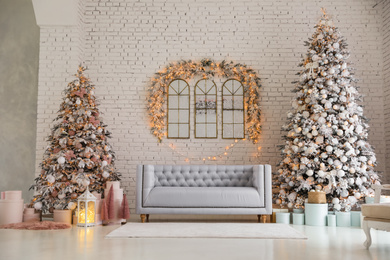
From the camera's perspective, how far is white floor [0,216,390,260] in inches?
133

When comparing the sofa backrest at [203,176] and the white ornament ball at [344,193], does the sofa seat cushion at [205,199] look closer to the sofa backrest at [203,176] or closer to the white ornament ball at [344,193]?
the sofa backrest at [203,176]

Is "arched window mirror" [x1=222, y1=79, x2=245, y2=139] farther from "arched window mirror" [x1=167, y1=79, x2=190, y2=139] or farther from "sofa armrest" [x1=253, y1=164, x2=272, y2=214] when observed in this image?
"sofa armrest" [x1=253, y1=164, x2=272, y2=214]

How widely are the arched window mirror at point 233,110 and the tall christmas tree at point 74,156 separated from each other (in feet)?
7.47

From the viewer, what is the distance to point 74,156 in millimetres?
6223

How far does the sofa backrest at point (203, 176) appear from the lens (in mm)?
6637

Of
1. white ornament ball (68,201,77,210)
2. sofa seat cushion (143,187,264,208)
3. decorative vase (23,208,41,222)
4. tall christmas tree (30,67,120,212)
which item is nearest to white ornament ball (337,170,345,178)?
sofa seat cushion (143,187,264,208)

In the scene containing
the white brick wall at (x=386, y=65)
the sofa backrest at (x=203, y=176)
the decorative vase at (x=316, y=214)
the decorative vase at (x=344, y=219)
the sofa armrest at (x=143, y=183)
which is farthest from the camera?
the white brick wall at (x=386, y=65)

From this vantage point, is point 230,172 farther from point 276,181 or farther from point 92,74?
point 92,74

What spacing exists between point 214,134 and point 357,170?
8.73ft

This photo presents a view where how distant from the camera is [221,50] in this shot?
7.77 metres

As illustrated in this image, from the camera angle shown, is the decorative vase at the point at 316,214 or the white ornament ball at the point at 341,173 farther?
the white ornament ball at the point at 341,173

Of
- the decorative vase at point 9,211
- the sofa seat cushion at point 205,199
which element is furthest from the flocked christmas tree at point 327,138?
the decorative vase at point 9,211

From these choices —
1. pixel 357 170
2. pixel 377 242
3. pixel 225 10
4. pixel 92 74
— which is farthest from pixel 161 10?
pixel 377 242

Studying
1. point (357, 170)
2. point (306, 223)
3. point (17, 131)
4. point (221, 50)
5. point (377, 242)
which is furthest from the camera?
point (17, 131)
